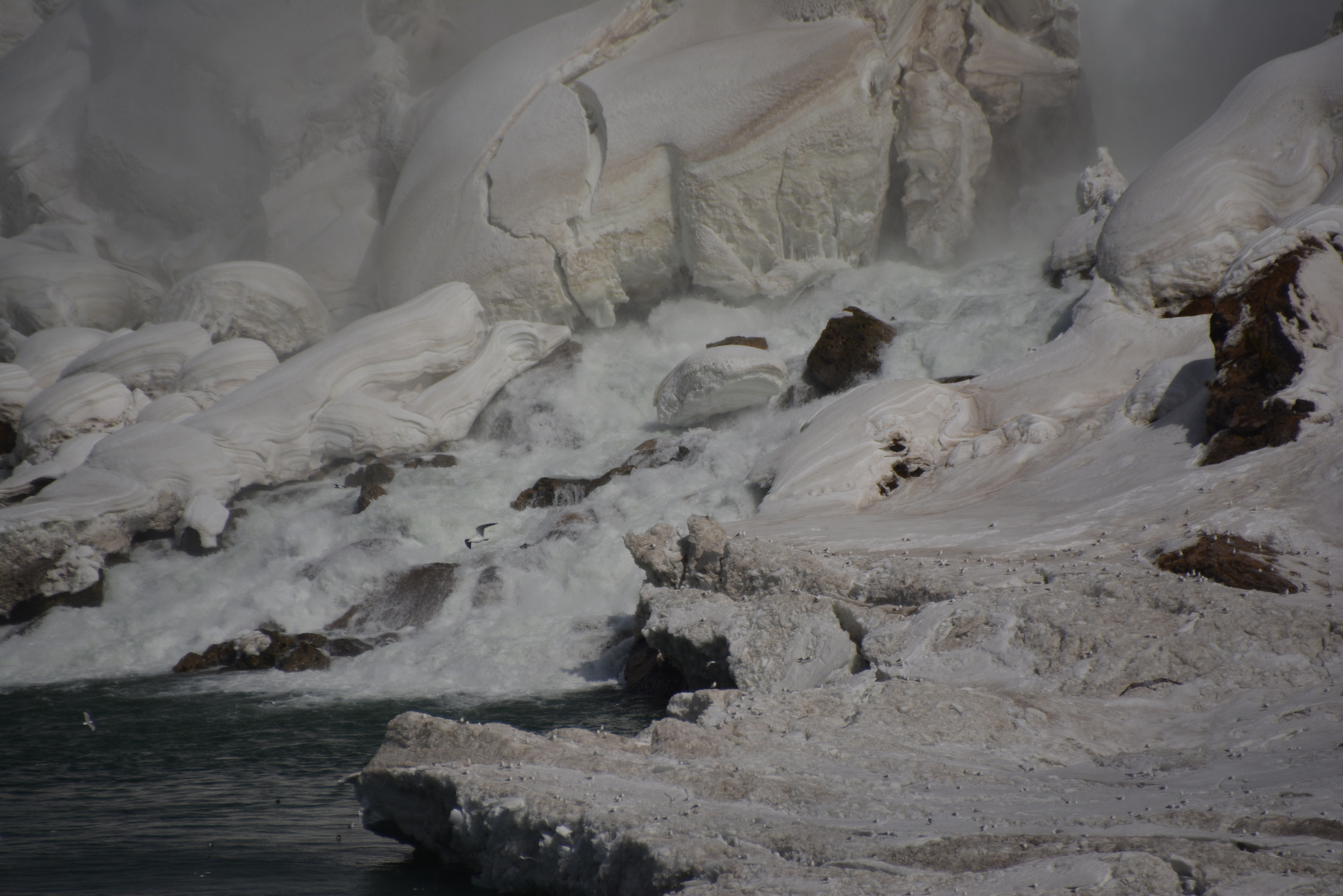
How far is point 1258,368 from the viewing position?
5.19 m

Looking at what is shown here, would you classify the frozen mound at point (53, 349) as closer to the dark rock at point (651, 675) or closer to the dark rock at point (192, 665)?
the dark rock at point (192, 665)

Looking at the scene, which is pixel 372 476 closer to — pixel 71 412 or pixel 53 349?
pixel 71 412

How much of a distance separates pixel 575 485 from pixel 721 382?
1626 mm

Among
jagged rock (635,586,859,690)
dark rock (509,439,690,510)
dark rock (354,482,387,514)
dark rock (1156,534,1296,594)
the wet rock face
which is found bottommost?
dark rock (509,439,690,510)

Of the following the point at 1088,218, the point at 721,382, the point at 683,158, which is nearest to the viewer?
the point at 721,382

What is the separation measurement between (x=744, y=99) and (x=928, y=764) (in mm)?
9560

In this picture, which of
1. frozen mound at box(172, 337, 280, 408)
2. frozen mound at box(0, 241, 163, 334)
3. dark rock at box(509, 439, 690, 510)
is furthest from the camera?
frozen mound at box(0, 241, 163, 334)

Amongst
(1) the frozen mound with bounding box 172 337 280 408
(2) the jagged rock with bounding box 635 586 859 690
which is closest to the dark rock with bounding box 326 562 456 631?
(2) the jagged rock with bounding box 635 586 859 690

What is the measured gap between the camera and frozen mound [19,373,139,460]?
31.8ft

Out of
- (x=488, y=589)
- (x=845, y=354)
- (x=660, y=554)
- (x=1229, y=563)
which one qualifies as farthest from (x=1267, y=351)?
(x=488, y=589)

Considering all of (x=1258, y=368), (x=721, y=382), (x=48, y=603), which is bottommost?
(x=48, y=603)

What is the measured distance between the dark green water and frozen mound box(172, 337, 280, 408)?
193 inches

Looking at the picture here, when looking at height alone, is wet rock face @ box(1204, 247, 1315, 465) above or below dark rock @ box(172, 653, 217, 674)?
above

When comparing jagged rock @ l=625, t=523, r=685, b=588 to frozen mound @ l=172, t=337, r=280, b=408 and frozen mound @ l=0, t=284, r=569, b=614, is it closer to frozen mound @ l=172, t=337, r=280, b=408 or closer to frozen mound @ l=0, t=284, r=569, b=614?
frozen mound @ l=0, t=284, r=569, b=614
